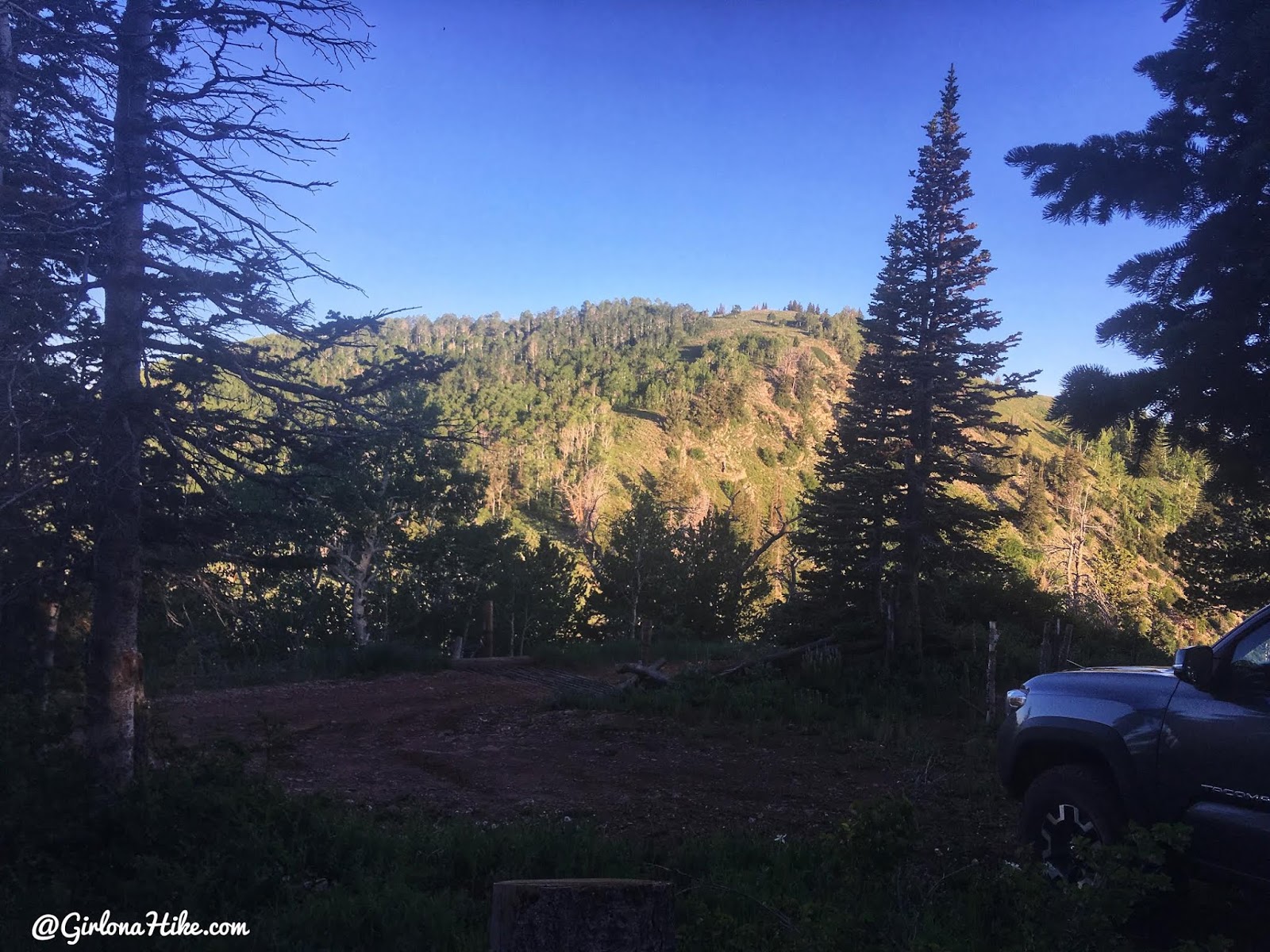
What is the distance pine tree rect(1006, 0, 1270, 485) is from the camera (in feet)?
28.0

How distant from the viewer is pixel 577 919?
214 centimetres

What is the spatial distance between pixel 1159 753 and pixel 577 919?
3.33 metres

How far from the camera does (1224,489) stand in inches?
396

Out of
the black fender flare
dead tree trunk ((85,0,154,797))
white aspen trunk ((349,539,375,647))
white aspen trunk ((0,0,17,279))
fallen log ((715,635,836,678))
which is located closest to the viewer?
the black fender flare

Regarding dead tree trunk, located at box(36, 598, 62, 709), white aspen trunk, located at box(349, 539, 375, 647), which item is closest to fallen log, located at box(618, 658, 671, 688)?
dead tree trunk, located at box(36, 598, 62, 709)

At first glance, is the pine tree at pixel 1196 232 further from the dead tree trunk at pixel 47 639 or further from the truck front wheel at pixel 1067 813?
the dead tree trunk at pixel 47 639

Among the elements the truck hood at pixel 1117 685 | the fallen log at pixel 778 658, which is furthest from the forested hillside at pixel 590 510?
the truck hood at pixel 1117 685

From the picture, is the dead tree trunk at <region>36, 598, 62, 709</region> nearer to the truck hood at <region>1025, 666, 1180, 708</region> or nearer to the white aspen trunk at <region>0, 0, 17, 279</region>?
the white aspen trunk at <region>0, 0, 17, 279</region>

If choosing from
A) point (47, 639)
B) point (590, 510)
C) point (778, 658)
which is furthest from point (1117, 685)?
point (590, 510)

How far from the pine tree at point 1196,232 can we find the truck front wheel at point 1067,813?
5821 millimetres

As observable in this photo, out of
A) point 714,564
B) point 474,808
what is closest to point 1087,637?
point 714,564

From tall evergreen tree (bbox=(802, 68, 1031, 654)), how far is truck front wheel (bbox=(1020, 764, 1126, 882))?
11.9 meters

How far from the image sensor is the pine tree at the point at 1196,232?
8.55m

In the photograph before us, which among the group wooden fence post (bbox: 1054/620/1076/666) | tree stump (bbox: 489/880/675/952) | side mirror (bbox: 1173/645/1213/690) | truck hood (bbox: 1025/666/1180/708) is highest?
side mirror (bbox: 1173/645/1213/690)
